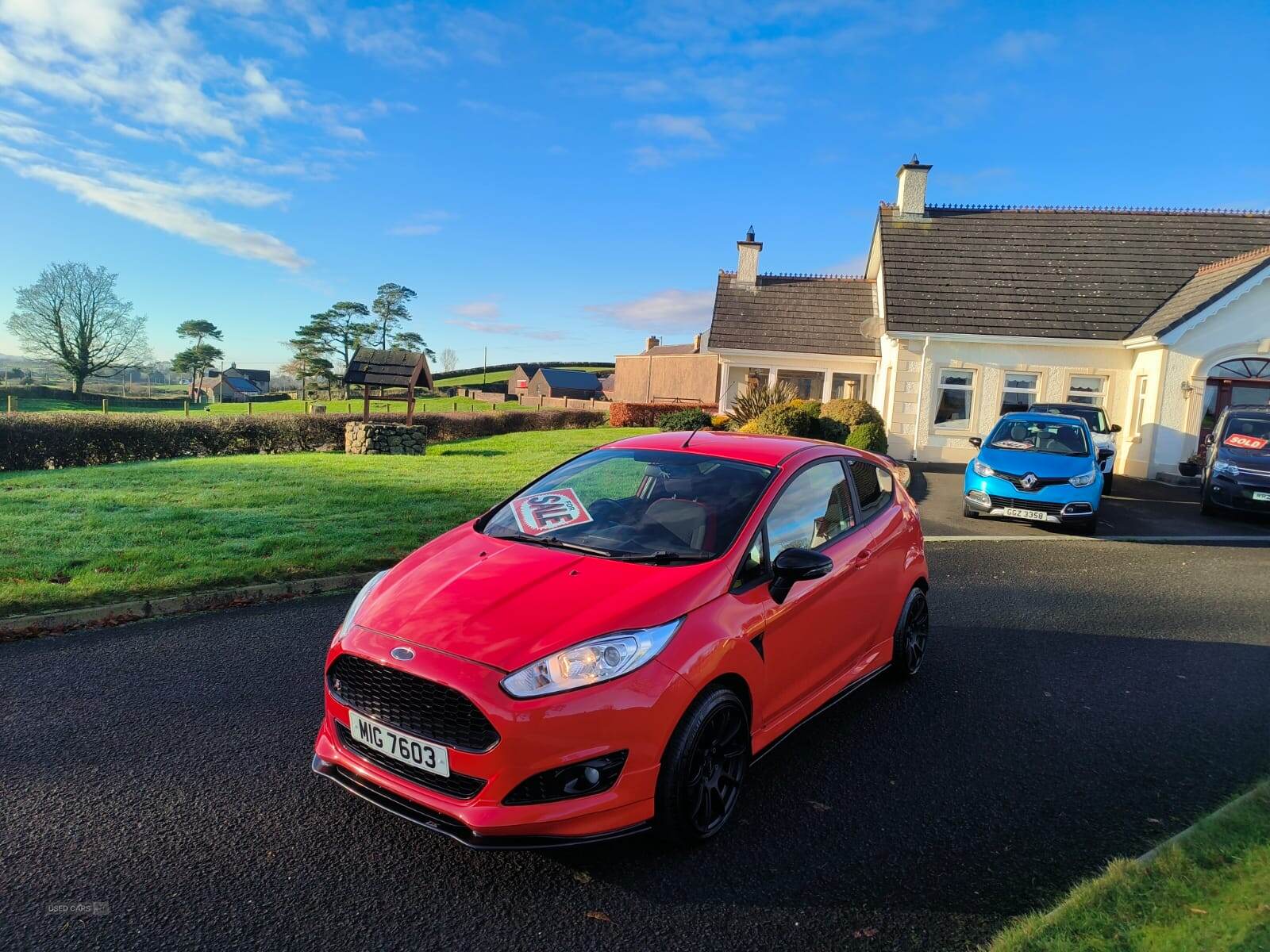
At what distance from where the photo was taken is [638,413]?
29.5 metres

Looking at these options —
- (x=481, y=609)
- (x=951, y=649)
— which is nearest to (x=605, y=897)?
(x=481, y=609)

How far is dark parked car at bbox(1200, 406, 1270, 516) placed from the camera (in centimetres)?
1180

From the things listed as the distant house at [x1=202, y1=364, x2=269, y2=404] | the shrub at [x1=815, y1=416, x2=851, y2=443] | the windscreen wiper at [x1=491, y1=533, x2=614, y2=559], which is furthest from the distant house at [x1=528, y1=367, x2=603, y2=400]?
the windscreen wiper at [x1=491, y1=533, x2=614, y2=559]

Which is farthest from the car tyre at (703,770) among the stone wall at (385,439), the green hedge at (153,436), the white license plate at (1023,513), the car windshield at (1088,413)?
the stone wall at (385,439)

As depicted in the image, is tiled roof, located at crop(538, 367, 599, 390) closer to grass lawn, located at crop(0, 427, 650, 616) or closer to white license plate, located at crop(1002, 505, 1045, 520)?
grass lawn, located at crop(0, 427, 650, 616)

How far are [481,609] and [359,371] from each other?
2243 cm

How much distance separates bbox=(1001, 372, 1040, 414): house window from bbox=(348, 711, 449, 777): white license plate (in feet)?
65.0

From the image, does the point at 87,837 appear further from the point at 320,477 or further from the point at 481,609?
the point at 320,477

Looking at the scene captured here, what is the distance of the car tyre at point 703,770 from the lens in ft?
9.35

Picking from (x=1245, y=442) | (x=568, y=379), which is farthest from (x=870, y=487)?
(x=568, y=379)

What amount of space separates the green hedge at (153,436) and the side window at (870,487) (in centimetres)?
1616

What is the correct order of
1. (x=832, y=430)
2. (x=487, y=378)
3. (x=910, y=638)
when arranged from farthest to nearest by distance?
→ 1. (x=487, y=378)
2. (x=832, y=430)
3. (x=910, y=638)

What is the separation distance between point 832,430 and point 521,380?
89281 mm

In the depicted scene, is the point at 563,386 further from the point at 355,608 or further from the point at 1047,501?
the point at 355,608
